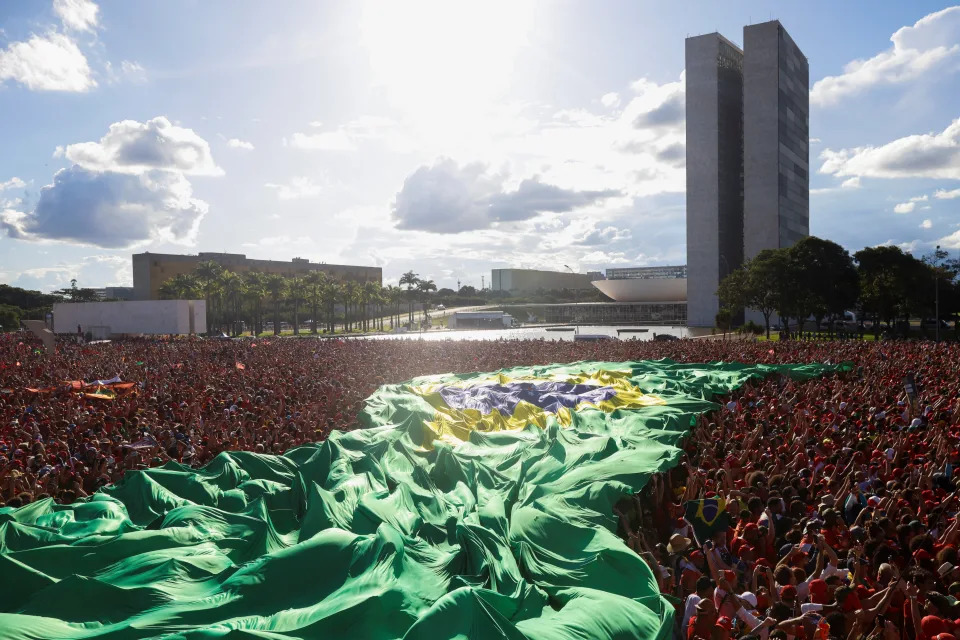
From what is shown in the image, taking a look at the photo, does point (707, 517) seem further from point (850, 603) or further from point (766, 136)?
point (766, 136)

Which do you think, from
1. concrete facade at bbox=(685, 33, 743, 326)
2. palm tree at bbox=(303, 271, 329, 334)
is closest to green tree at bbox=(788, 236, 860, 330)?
concrete facade at bbox=(685, 33, 743, 326)

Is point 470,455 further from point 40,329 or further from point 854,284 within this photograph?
point 854,284

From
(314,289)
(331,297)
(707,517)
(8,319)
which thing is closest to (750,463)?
(707,517)

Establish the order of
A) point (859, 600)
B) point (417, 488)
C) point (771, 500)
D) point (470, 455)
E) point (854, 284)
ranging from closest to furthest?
point (859, 600) < point (771, 500) < point (417, 488) < point (470, 455) < point (854, 284)

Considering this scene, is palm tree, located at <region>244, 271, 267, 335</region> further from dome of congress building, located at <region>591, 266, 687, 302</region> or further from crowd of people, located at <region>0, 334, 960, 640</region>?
dome of congress building, located at <region>591, 266, 687, 302</region>

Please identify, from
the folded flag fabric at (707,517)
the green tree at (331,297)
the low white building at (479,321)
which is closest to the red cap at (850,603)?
the folded flag fabric at (707,517)

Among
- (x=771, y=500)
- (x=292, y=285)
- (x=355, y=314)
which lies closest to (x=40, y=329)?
(x=771, y=500)

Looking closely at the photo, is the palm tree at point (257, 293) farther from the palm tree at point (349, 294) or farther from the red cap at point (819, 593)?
the red cap at point (819, 593)
